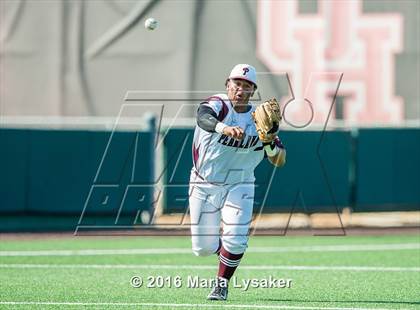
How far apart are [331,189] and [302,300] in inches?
354

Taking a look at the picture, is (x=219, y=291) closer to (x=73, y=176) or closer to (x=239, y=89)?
(x=239, y=89)

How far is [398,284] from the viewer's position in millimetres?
10773

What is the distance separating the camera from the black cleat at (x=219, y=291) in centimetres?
924

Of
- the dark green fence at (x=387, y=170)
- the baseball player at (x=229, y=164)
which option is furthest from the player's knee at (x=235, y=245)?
the dark green fence at (x=387, y=170)

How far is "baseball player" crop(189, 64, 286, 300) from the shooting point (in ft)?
30.3

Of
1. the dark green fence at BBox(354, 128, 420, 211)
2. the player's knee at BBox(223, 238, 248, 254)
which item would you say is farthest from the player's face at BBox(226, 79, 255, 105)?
the dark green fence at BBox(354, 128, 420, 211)

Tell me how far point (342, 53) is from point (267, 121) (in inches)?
427

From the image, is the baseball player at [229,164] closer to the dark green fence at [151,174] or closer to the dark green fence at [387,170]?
the dark green fence at [151,174]

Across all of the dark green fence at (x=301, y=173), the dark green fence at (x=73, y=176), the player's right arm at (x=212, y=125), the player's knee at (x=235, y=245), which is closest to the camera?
the player's right arm at (x=212, y=125)

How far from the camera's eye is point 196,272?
39.2 feet

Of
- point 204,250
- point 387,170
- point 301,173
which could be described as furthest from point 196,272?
point 387,170

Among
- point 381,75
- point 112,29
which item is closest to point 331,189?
point 381,75

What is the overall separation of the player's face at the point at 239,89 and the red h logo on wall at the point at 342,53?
10.1m

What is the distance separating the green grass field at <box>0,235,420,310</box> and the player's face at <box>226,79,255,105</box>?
1.72 meters
